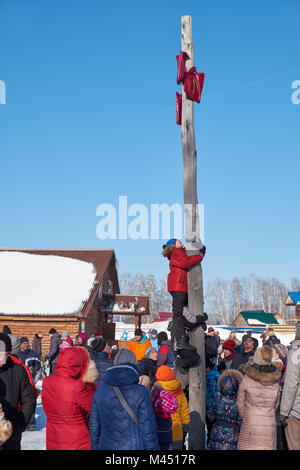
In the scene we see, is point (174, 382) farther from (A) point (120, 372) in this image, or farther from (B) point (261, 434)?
(A) point (120, 372)

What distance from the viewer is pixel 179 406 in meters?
5.23

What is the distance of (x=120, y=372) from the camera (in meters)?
3.91

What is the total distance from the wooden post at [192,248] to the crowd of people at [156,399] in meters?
0.10

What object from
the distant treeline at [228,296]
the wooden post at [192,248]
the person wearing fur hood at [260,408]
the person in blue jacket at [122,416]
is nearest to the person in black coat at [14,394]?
the person in blue jacket at [122,416]

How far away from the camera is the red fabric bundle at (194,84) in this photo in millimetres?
5809

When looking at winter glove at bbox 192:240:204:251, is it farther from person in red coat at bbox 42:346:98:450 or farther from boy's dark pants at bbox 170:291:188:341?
person in red coat at bbox 42:346:98:450

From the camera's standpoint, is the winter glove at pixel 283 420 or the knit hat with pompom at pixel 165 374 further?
the winter glove at pixel 283 420

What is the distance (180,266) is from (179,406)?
1597 mm

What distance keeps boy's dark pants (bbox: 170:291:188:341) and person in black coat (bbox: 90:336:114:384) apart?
75.2 inches

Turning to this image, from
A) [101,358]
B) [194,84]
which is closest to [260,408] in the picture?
[101,358]

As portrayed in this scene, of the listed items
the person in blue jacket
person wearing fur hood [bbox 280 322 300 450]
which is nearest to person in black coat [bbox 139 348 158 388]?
person wearing fur hood [bbox 280 322 300 450]

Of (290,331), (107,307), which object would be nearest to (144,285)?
(290,331)

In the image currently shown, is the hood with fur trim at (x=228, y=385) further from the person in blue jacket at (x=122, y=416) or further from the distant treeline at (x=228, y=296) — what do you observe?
the distant treeline at (x=228, y=296)
